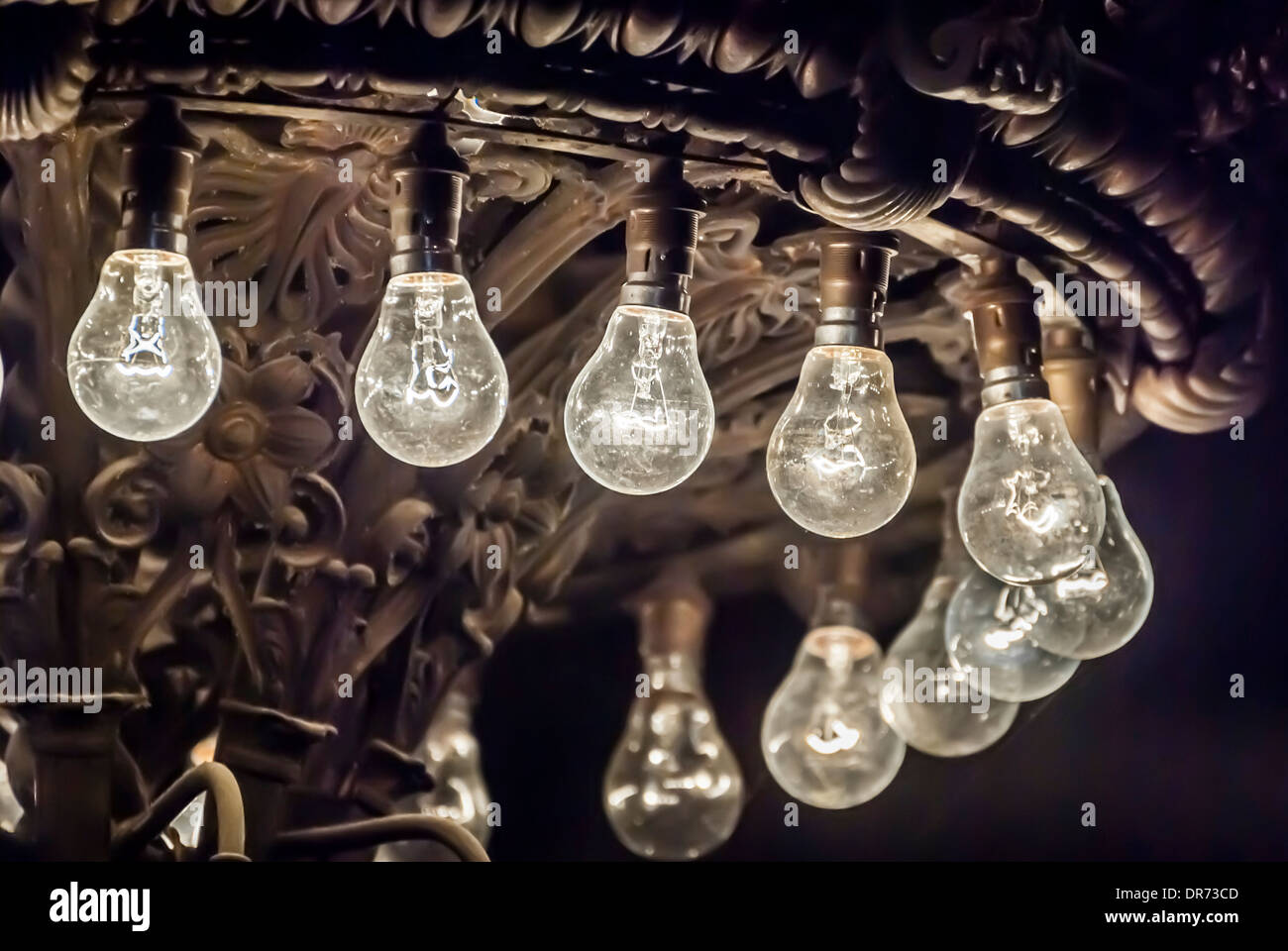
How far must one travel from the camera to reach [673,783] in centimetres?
117

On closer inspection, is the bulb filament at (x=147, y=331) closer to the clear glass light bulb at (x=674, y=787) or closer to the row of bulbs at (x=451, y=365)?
the row of bulbs at (x=451, y=365)

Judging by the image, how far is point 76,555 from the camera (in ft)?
3.05

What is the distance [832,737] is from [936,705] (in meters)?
0.09

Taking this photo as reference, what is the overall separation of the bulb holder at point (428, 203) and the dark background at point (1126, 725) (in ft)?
2.49

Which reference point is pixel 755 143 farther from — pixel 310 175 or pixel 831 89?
pixel 310 175

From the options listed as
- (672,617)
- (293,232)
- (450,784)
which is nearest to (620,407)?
(293,232)

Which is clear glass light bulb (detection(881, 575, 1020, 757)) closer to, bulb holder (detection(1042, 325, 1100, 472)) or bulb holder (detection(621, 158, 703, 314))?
bulb holder (detection(1042, 325, 1100, 472))

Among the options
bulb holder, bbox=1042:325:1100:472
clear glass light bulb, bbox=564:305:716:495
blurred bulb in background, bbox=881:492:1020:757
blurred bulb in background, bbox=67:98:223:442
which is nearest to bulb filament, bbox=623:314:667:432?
clear glass light bulb, bbox=564:305:716:495

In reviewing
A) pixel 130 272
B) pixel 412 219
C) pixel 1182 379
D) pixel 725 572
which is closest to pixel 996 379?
pixel 1182 379

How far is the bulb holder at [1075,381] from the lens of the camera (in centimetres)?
90

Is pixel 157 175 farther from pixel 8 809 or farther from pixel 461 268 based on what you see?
pixel 8 809

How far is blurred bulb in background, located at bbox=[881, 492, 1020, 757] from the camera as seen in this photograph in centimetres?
106

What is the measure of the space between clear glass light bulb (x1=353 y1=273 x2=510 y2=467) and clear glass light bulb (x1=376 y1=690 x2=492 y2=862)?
1.54 ft

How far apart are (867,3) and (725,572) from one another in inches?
32.2
